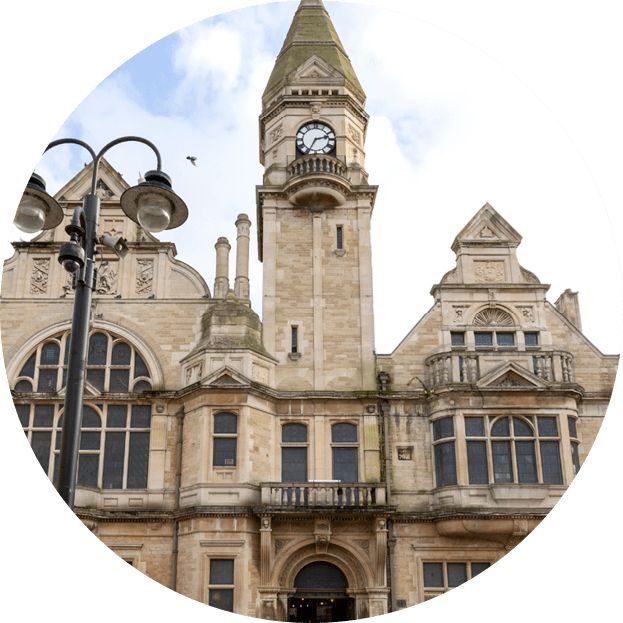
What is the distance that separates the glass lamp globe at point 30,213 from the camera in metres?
11.6

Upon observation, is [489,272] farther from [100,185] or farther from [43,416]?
[43,416]

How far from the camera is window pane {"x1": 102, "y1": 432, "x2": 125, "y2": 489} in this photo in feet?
75.4

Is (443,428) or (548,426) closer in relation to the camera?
(548,426)

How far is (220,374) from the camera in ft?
75.7

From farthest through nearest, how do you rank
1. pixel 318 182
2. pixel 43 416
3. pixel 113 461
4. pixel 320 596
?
1. pixel 318 182
2. pixel 43 416
3. pixel 113 461
4. pixel 320 596

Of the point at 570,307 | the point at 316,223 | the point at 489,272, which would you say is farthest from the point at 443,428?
the point at 316,223

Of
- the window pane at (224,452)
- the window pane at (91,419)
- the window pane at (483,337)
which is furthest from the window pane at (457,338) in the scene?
the window pane at (91,419)

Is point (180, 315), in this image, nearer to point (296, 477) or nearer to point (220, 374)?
point (220, 374)

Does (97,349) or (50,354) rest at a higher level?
(97,349)

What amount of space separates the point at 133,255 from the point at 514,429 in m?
12.3

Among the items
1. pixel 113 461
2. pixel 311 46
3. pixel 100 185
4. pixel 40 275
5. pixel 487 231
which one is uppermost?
pixel 311 46

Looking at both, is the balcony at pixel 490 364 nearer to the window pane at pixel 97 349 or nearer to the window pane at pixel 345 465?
the window pane at pixel 345 465

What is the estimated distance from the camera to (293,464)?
2333cm

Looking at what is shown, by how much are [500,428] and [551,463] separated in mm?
1630
